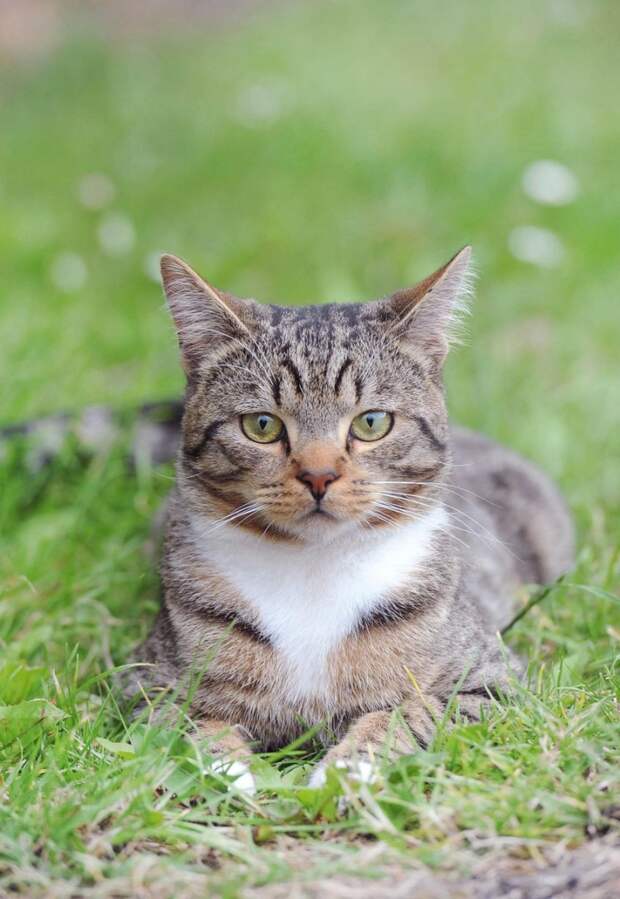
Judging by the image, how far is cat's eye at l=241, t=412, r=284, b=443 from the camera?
2.54 meters

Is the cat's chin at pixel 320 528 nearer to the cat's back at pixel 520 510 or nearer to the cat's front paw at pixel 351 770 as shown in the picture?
the cat's front paw at pixel 351 770

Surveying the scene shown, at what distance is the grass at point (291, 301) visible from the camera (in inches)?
82.6

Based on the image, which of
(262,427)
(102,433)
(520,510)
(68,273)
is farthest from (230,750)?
(68,273)

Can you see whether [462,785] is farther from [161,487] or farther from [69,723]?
[161,487]

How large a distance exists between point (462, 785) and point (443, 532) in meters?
0.71

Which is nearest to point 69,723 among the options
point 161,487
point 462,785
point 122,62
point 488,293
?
→ point 462,785

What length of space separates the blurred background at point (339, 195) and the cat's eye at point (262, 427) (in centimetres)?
168

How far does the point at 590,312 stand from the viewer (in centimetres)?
541

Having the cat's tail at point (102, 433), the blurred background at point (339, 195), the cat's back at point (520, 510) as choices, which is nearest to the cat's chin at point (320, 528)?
the cat's back at point (520, 510)

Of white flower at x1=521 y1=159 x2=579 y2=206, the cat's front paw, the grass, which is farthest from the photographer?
white flower at x1=521 y1=159 x2=579 y2=206

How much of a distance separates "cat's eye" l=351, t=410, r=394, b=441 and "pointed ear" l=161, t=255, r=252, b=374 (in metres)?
0.37

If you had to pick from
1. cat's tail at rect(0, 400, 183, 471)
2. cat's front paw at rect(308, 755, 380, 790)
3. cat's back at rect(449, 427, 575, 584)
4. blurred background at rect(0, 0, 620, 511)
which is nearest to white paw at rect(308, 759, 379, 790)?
cat's front paw at rect(308, 755, 380, 790)

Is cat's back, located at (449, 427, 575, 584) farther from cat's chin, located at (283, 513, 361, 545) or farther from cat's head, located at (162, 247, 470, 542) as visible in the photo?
cat's chin, located at (283, 513, 361, 545)

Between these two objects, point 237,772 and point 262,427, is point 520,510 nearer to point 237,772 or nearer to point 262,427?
point 262,427
